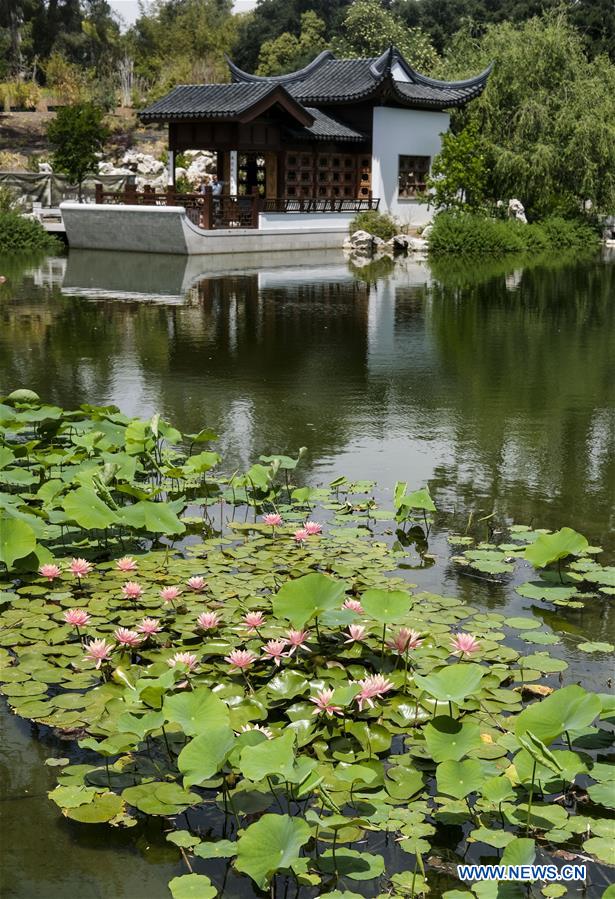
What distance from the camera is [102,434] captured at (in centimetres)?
684

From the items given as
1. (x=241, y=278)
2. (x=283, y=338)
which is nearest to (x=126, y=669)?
(x=283, y=338)

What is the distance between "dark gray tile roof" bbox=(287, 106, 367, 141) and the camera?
29.9m

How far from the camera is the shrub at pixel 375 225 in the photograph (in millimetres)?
30000

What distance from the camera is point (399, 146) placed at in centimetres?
3284

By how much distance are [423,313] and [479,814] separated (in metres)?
13.2

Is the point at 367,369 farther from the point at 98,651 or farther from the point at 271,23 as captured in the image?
the point at 271,23

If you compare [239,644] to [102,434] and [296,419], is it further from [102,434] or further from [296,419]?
[296,419]

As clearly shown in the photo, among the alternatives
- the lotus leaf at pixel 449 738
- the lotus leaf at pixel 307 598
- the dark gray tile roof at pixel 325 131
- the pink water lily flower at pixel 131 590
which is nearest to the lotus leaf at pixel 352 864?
the lotus leaf at pixel 449 738

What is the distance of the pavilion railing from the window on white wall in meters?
4.18

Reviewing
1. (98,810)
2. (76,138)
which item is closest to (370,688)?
(98,810)

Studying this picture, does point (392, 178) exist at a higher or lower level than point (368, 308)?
higher

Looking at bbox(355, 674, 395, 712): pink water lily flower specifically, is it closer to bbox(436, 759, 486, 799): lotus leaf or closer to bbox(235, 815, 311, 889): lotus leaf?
bbox(436, 759, 486, 799): lotus leaf

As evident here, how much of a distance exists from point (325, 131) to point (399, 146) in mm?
3161

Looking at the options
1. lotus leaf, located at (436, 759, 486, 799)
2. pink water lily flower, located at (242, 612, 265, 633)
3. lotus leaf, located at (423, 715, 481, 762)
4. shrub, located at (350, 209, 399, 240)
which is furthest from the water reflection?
shrub, located at (350, 209, 399, 240)
